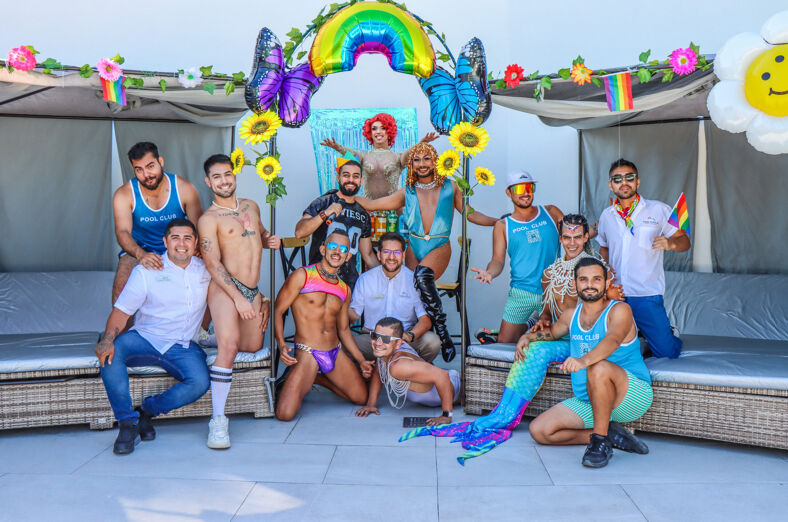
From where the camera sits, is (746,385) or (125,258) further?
(125,258)

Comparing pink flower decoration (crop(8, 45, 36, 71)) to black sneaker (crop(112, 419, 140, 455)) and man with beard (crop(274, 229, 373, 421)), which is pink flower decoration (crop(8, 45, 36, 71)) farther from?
black sneaker (crop(112, 419, 140, 455))

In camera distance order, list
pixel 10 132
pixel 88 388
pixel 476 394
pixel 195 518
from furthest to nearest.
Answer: pixel 10 132 → pixel 476 394 → pixel 88 388 → pixel 195 518

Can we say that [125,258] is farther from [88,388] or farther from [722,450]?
[722,450]

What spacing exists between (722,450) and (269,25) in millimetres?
5124

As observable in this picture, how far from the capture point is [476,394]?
437 cm

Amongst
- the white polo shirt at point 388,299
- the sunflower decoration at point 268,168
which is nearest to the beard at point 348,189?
the white polo shirt at point 388,299

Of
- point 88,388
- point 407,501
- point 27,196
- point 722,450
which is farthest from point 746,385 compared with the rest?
point 27,196

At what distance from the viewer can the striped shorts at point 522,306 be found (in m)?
4.61

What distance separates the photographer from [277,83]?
4387mm

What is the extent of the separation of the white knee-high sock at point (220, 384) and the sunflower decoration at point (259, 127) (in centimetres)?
136

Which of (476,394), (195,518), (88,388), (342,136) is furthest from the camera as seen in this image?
(342,136)

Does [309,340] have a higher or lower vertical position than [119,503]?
higher

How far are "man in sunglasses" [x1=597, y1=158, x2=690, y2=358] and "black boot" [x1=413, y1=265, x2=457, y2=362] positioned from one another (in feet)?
3.82

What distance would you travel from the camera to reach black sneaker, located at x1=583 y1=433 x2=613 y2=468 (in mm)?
3410
